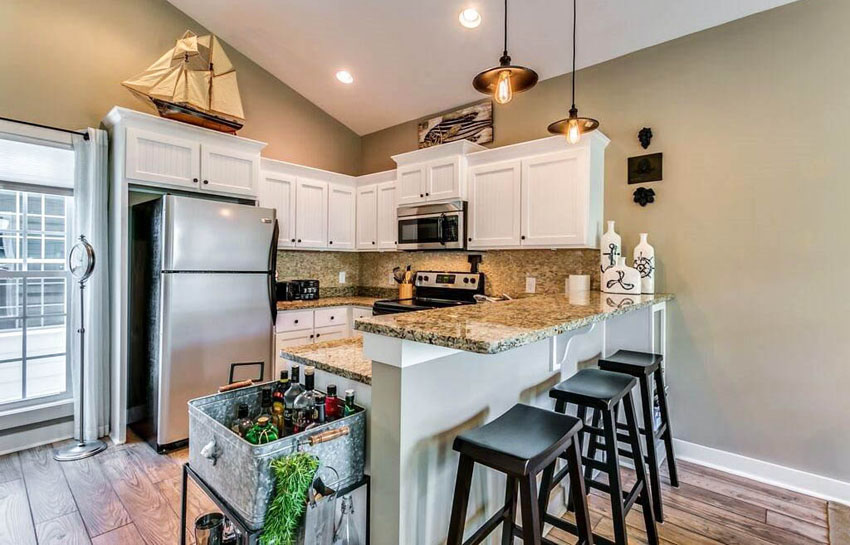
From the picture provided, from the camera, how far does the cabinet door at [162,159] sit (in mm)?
2834

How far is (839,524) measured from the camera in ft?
6.72

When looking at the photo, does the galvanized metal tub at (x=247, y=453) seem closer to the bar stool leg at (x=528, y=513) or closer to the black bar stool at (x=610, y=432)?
the bar stool leg at (x=528, y=513)

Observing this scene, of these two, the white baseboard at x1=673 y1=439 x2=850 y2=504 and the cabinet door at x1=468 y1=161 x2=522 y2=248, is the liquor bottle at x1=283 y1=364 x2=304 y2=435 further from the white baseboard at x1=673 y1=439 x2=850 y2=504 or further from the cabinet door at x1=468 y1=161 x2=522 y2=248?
the white baseboard at x1=673 y1=439 x2=850 y2=504

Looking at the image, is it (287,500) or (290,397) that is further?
(290,397)

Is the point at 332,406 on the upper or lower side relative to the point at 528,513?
upper

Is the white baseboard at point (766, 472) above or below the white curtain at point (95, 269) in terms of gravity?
below

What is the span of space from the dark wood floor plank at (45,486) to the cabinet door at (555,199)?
10.7 ft

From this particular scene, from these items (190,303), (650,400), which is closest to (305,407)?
(650,400)

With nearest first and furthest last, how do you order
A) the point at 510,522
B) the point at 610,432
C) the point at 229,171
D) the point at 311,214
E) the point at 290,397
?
the point at 290,397
the point at 510,522
the point at 610,432
the point at 229,171
the point at 311,214

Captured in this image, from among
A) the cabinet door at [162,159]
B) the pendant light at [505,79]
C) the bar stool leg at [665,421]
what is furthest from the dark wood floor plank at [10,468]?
the bar stool leg at [665,421]

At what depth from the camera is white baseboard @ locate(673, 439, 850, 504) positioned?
7.50 feet

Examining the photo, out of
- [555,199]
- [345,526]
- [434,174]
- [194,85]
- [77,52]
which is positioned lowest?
[345,526]

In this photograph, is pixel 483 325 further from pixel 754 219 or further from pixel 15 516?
pixel 15 516

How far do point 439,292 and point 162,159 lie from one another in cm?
253
